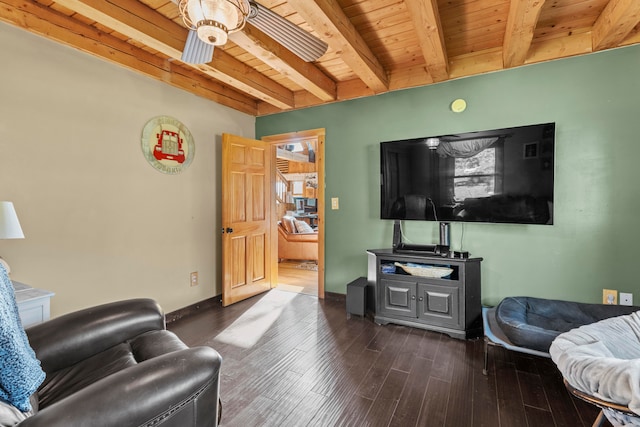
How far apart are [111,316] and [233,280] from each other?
2.08 metres

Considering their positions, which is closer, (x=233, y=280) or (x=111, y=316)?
(x=111, y=316)

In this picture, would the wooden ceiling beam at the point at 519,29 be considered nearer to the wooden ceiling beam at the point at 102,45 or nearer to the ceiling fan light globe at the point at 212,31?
the ceiling fan light globe at the point at 212,31

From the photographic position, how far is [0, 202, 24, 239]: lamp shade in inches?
62.2

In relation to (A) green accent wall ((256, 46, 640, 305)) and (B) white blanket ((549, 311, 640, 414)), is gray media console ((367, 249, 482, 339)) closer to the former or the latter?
(A) green accent wall ((256, 46, 640, 305))

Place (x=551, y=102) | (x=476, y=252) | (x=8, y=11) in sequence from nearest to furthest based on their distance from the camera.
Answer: (x=8, y=11)
(x=551, y=102)
(x=476, y=252)

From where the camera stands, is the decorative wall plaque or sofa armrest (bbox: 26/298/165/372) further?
the decorative wall plaque

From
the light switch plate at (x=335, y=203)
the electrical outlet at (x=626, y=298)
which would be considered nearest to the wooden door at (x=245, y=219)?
the light switch plate at (x=335, y=203)

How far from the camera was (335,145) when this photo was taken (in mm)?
3668

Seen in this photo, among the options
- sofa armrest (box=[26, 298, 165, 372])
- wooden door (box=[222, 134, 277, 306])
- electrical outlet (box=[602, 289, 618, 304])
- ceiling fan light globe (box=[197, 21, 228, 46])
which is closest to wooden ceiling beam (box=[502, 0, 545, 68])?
ceiling fan light globe (box=[197, 21, 228, 46])

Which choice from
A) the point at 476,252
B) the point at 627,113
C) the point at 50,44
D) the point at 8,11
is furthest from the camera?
the point at 476,252

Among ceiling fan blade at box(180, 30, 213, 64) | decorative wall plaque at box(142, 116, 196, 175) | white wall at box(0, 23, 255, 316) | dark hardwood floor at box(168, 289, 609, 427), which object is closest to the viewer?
dark hardwood floor at box(168, 289, 609, 427)

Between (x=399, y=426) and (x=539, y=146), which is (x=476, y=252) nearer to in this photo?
(x=539, y=146)

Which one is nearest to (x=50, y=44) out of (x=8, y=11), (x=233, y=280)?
(x=8, y=11)

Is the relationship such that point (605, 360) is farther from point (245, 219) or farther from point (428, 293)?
point (245, 219)
